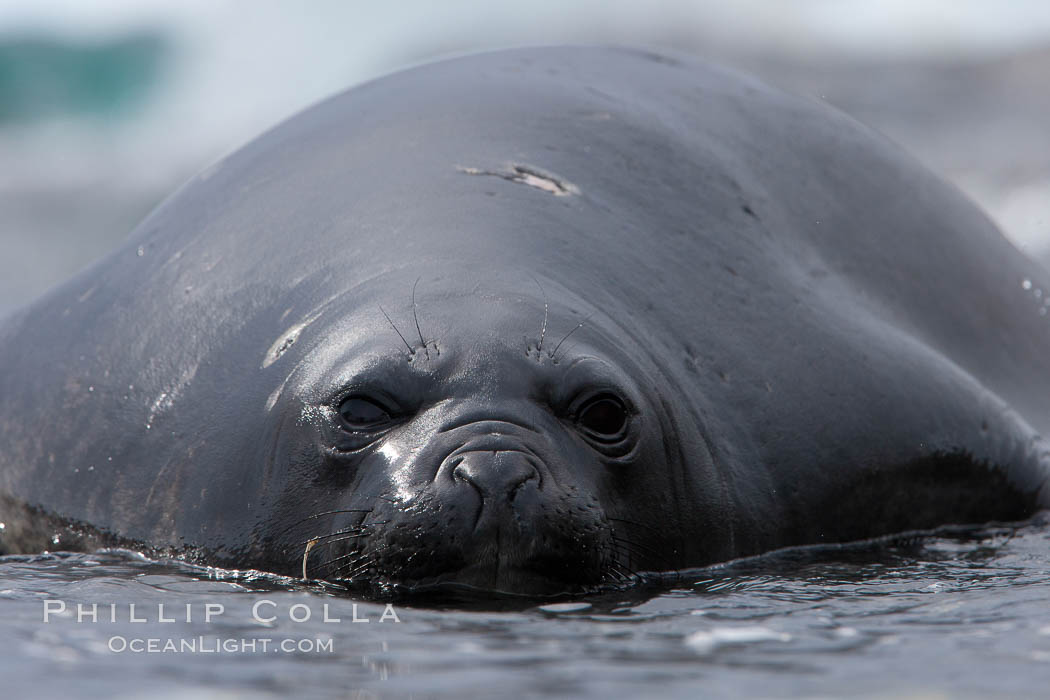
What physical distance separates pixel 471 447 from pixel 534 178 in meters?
1.59

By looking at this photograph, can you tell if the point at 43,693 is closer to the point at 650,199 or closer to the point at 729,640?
the point at 729,640

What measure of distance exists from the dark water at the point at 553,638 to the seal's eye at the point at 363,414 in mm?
389

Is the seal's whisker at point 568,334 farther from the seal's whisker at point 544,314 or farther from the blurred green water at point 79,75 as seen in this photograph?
the blurred green water at point 79,75

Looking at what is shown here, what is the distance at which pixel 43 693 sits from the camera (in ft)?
9.39

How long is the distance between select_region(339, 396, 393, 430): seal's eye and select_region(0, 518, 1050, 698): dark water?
0.39 m

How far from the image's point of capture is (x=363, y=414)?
391 centimetres

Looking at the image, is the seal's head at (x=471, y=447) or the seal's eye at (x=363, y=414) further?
the seal's eye at (x=363, y=414)

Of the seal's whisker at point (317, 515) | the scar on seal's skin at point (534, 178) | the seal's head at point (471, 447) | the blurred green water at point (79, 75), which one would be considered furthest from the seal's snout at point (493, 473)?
the blurred green water at point (79, 75)

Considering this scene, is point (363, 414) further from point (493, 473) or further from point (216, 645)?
point (216, 645)

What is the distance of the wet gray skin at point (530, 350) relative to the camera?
12.6 ft

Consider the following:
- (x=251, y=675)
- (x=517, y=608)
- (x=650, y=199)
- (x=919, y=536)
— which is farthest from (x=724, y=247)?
(x=251, y=675)

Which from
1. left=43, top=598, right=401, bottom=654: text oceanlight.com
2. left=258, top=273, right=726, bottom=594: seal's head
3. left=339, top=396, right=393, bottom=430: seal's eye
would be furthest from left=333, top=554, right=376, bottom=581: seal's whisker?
left=339, top=396, right=393, bottom=430: seal's eye

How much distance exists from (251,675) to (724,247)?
2611 mm

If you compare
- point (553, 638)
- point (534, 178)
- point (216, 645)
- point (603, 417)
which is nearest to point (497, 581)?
point (553, 638)
